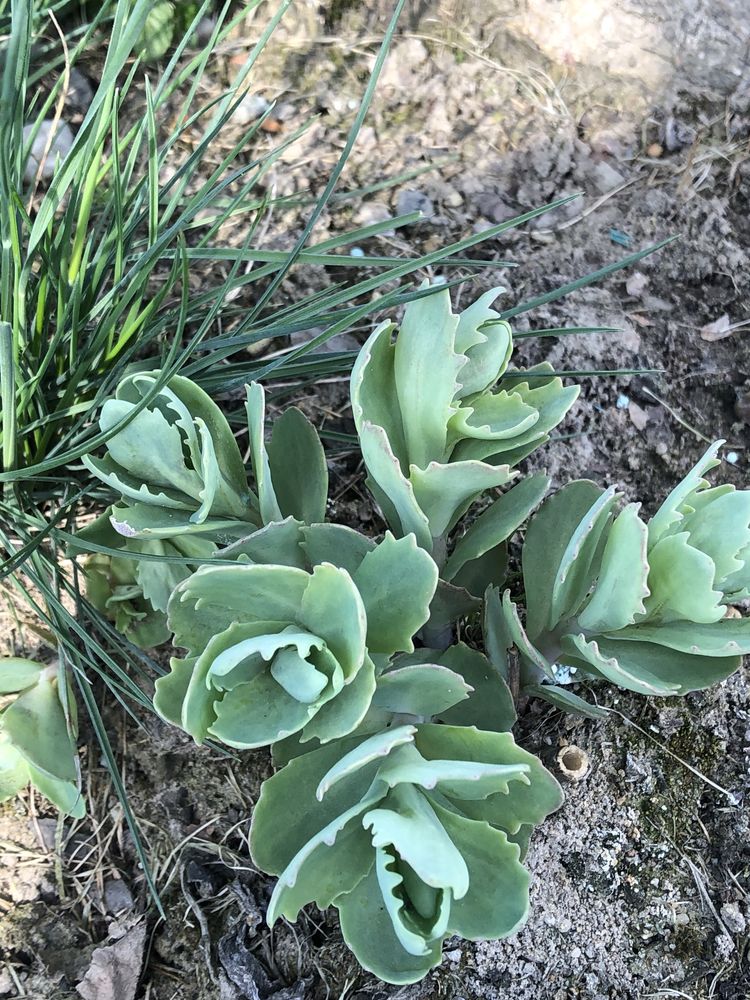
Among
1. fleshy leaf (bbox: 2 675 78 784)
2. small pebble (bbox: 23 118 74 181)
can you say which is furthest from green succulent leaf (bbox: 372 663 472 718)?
small pebble (bbox: 23 118 74 181)

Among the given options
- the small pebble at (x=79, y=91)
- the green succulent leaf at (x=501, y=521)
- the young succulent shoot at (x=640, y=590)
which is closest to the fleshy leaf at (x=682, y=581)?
the young succulent shoot at (x=640, y=590)

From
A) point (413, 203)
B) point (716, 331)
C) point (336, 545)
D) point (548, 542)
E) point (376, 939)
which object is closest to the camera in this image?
point (376, 939)

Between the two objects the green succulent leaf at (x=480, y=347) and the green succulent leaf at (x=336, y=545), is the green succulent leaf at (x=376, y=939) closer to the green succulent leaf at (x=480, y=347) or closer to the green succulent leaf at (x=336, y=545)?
the green succulent leaf at (x=336, y=545)

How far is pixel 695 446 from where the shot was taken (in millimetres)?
1468

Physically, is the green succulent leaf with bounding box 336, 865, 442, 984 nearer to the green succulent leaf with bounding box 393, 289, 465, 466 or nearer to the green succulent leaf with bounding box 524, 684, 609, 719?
the green succulent leaf with bounding box 524, 684, 609, 719

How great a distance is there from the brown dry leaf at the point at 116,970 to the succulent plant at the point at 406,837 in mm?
405

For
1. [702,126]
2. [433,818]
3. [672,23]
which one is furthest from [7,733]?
[672,23]

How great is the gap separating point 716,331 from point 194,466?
103cm

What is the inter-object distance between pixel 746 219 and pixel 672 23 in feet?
1.57

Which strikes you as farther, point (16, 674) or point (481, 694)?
point (16, 674)

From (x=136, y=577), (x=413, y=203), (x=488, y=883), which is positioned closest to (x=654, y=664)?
(x=488, y=883)

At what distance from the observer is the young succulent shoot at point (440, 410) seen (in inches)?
36.6

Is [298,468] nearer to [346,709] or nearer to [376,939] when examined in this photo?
[346,709]

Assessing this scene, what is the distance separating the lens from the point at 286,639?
2.82 feet
